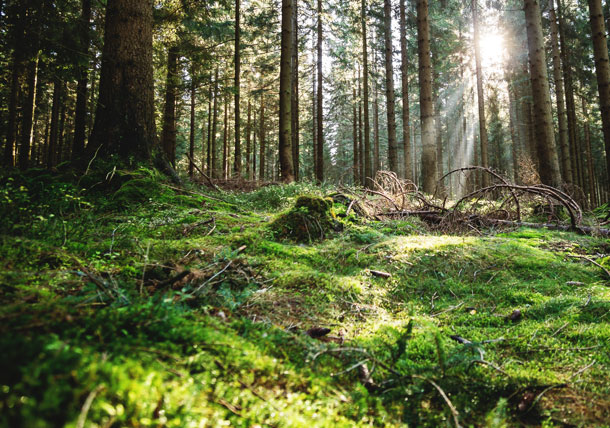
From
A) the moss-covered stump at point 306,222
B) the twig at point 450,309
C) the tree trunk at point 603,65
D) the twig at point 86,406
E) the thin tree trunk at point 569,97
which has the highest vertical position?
the thin tree trunk at point 569,97

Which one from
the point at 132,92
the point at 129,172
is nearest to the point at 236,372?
the point at 129,172

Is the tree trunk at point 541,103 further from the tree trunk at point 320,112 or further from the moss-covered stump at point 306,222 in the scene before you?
the tree trunk at point 320,112

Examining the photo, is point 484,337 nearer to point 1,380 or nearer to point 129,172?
point 1,380

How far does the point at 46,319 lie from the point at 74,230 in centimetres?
209

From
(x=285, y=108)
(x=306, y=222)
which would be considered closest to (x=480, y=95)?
(x=285, y=108)

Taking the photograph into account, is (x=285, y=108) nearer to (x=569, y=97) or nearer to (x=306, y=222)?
(x=306, y=222)

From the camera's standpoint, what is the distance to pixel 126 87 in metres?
5.03

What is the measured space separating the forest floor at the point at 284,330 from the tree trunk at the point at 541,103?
576 centimetres

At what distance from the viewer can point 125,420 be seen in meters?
0.71

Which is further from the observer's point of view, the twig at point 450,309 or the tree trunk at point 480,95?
the tree trunk at point 480,95

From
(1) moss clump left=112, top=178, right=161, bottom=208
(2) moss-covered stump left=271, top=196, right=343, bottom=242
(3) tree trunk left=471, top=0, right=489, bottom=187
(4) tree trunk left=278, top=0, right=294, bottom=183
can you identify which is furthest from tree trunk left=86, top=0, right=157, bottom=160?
(3) tree trunk left=471, top=0, right=489, bottom=187

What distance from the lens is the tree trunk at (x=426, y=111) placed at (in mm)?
10953

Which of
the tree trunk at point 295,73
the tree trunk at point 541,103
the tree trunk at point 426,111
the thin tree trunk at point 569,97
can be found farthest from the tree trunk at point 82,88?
the thin tree trunk at point 569,97

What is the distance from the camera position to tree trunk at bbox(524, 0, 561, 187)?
26.1ft
